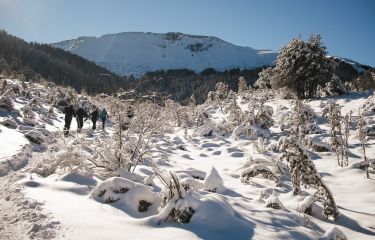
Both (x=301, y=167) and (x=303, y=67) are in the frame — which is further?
(x=303, y=67)

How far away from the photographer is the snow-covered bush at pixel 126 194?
5.78m

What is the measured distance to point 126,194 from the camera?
5941 mm

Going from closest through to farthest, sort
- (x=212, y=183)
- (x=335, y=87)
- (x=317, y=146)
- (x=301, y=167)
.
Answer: (x=301, y=167)
(x=212, y=183)
(x=317, y=146)
(x=335, y=87)

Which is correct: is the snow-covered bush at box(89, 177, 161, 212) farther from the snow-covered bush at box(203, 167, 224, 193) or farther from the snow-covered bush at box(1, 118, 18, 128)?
the snow-covered bush at box(1, 118, 18, 128)

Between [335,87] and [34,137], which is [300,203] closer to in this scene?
[34,137]

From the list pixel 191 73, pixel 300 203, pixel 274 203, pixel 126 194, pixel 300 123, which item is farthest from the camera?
pixel 191 73

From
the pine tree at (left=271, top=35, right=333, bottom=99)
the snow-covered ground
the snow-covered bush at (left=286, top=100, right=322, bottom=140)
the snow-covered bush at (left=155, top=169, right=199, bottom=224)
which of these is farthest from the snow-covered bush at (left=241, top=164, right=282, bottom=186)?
the pine tree at (left=271, top=35, right=333, bottom=99)

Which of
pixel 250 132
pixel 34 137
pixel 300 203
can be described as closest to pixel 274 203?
pixel 300 203

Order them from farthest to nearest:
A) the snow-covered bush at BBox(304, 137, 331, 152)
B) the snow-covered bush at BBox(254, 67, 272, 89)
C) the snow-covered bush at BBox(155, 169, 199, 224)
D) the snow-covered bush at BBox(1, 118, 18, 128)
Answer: the snow-covered bush at BBox(254, 67, 272, 89) < the snow-covered bush at BBox(1, 118, 18, 128) < the snow-covered bush at BBox(304, 137, 331, 152) < the snow-covered bush at BBox(155, 169, 199, 224)

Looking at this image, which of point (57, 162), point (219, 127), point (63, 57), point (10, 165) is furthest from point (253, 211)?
point (63, 57)

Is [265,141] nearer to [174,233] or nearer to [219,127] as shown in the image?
[219,127]

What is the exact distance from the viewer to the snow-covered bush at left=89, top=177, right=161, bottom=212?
5.78 m

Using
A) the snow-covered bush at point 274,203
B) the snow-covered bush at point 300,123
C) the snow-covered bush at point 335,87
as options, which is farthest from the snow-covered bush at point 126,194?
the snow-covered bush at point 335,87

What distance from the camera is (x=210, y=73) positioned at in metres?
154
